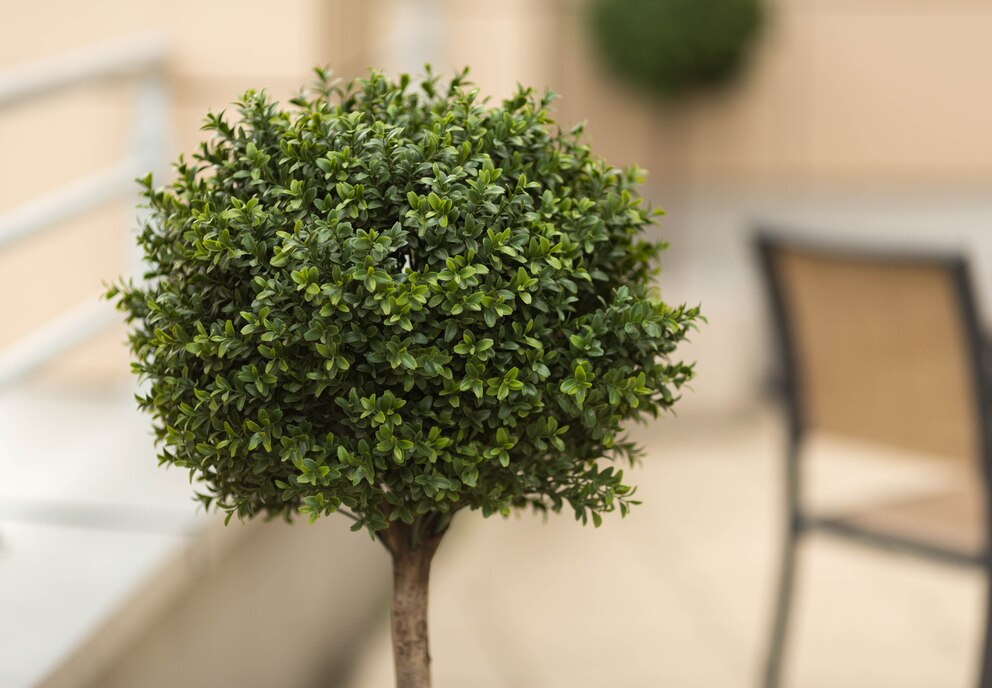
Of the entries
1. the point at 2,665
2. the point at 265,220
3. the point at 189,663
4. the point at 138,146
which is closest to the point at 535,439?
the point at 265,220

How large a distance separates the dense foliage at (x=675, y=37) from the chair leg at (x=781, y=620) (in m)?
3.40

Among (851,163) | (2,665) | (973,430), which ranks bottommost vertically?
(2,665)

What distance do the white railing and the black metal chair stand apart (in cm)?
120

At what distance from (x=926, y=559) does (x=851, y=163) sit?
4361 mm

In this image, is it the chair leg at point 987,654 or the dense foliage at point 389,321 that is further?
the chair leg at point 987,654

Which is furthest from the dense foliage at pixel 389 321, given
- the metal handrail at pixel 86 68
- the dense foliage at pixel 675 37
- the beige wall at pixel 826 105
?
the beige wall at pixel 826 105

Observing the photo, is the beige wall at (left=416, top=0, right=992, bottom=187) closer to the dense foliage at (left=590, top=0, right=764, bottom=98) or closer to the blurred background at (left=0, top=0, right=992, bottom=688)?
the dense foliage at (left=590, top=0, right=764, bottom=98)

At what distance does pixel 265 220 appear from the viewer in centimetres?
93

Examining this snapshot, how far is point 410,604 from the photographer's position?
1.09 m

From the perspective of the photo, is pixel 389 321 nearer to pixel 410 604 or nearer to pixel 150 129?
pixel 410 604

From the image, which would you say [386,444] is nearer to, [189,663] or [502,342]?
[502,342]

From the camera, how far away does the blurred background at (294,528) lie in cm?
186

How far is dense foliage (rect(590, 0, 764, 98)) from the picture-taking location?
5.15m

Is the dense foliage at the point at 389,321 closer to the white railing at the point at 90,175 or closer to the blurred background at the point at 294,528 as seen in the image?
the blurred background at the point at 294,528
